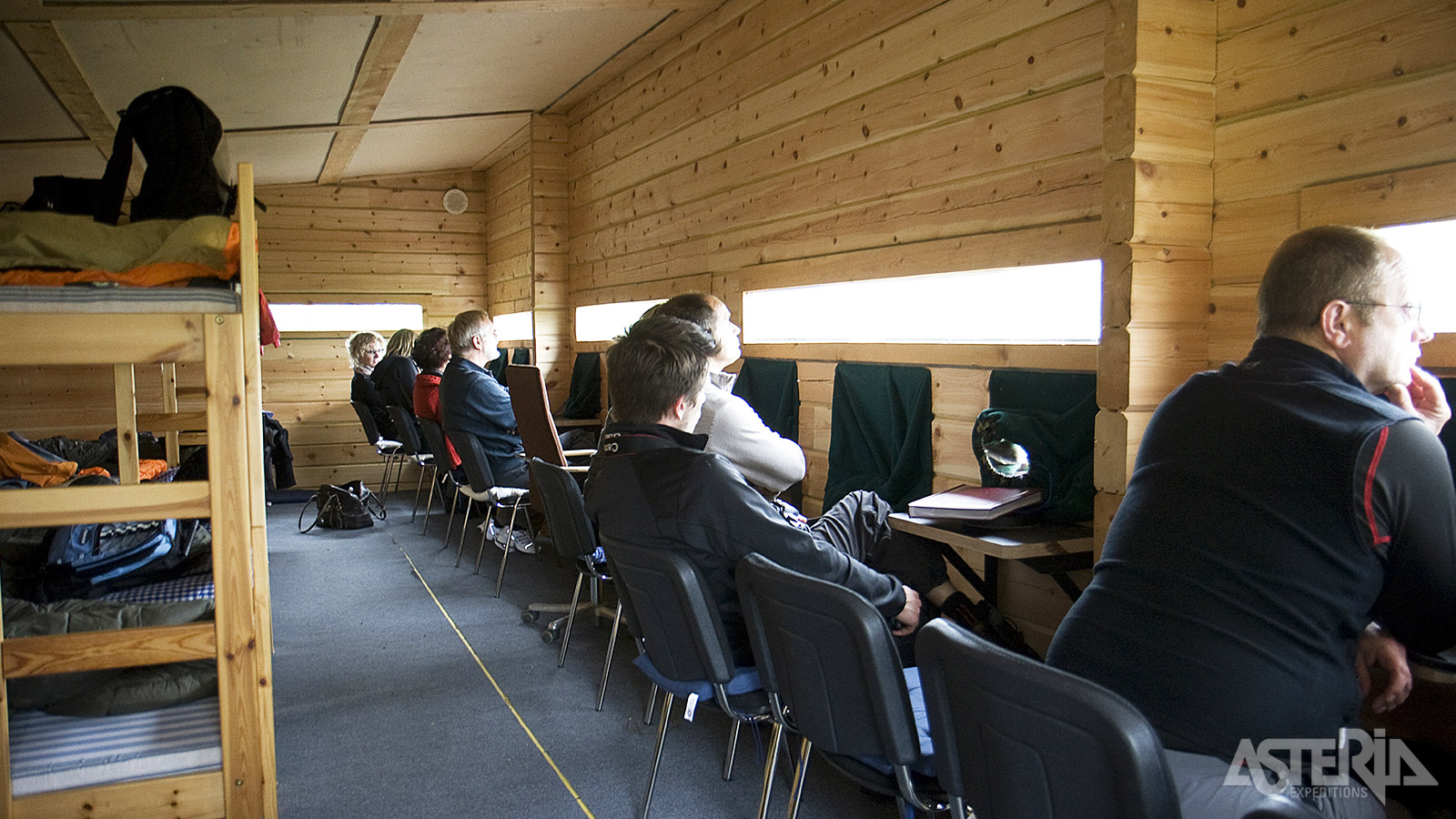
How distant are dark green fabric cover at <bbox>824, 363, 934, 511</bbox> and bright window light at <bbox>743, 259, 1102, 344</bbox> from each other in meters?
0.15

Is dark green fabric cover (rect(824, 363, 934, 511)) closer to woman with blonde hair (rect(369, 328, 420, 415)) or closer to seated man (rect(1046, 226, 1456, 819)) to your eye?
seated man (rect(1046, 226, 1456, 819))

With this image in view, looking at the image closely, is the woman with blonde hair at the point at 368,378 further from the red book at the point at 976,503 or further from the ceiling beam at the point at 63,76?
the red book at the point at 976,503

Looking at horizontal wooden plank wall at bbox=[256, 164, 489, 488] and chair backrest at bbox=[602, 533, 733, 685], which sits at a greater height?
horizontal wooden plank wall at bbox=[256, 164, 489, 488]

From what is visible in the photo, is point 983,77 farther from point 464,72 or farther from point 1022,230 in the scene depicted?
point 464,72

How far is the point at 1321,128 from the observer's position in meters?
1.99

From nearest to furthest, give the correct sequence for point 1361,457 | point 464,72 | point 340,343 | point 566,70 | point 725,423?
point 1361,457, point 725,423, point 464,72, point 566,70, point 340,343

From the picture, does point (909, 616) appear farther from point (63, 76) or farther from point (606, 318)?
point (606, 318)

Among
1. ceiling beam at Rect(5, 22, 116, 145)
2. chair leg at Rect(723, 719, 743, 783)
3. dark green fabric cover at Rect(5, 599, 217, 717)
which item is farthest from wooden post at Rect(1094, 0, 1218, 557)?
ceiling beam at Rect(5, 22, 116, 145)

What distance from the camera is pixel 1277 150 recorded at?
6.81 ft

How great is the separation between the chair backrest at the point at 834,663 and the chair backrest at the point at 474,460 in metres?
2.93

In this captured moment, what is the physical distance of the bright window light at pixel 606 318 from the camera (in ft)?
17.9

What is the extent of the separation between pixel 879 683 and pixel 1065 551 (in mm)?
969

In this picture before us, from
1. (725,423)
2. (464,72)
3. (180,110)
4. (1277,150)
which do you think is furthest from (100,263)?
(464,72)

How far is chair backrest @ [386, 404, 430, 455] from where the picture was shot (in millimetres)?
5801
